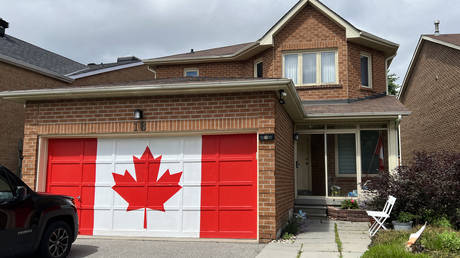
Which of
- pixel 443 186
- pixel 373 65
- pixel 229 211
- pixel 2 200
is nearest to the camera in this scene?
Result: pixel 2 200

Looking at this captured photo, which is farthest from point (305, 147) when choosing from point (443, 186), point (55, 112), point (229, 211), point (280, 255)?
A: point (55, 112)

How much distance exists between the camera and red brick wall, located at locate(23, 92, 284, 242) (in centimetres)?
755

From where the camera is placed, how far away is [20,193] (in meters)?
5.57

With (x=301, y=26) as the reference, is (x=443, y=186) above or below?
below

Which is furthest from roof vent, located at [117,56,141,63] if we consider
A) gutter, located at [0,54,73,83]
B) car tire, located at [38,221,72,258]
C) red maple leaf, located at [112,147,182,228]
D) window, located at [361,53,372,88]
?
car tire, located at [38,221,72,258]

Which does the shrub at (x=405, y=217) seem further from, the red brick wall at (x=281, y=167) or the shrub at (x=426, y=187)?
the red brick wall at (x=281, y=167)

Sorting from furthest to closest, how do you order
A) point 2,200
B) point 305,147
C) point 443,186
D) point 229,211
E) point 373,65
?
point 373,65
point 305,147
point 443,186
point 229,211
point 2,200

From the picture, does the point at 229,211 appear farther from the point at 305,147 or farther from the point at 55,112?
the point at 305,147

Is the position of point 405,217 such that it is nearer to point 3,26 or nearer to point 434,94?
point 434,94

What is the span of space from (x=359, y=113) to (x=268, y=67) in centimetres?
414

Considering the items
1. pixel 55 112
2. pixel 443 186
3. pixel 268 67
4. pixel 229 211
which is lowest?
pixel 229 211

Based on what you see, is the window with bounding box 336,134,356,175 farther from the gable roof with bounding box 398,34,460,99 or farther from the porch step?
the gable roof with bounding box 398,34,460,99

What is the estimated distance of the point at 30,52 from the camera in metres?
17.3

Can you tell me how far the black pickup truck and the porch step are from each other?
6.77m
